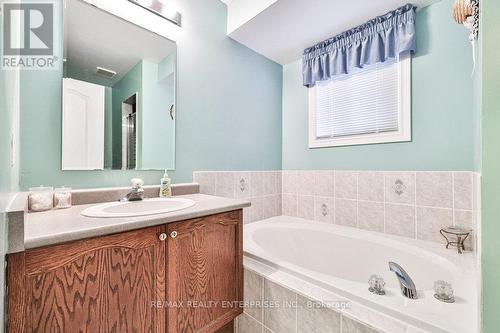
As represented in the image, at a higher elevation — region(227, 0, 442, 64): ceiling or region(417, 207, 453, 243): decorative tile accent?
region(227, 0, 442, 64): ceiling

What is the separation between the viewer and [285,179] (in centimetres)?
240

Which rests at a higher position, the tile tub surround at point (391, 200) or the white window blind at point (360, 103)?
the white window blind at point (360, 103)

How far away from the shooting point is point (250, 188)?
82.7 inches

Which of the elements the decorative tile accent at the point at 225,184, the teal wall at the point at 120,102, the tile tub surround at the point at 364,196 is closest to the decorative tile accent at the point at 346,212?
the tile tub surround at the point at 364,196

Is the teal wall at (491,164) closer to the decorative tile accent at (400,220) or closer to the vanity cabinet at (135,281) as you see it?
the vanity cabinet at (135,281)

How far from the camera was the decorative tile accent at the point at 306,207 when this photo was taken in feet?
7.11

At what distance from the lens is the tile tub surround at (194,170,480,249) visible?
146cm

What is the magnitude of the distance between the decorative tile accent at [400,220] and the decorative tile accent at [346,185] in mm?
275

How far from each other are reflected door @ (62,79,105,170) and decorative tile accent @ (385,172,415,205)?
2028 millimetres

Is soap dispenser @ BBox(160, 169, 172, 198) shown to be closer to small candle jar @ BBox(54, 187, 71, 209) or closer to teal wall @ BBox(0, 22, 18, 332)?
small candle jar @ BBox(54, 187, 71, 209)

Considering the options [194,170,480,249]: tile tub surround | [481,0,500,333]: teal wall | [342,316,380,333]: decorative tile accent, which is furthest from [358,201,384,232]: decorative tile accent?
[481,0,500,333]: teal wall

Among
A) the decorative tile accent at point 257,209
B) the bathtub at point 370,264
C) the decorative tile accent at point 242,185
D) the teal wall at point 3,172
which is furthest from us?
the decorative tile accent at point 257,209

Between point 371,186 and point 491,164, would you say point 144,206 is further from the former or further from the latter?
point 371,186

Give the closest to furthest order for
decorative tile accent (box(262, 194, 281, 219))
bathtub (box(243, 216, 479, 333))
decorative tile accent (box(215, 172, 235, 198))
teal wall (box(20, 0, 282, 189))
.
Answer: bathtub (box(243, 216, 479, 333)) < teal wall (box(20, 0, 282, 189)) < decorative tile accent (box(215, 172, 235, 198)) < decorative tile accent (box(262, 194, 281, 219))
